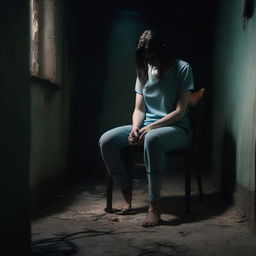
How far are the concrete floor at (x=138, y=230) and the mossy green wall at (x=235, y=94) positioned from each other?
30 centimetres

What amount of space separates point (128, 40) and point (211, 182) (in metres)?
1.79

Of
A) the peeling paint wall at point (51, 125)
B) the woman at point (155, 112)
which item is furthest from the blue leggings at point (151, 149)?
the peeling paint wall at point (51, 125)

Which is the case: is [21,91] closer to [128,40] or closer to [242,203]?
[242,203]

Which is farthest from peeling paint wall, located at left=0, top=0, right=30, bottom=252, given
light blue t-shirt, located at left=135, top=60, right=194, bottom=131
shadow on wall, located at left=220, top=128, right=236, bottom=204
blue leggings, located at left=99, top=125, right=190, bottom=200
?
shadow on wall, located at left=220, top=128, right=236, bottom=204

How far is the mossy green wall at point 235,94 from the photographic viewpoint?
242 centimetres

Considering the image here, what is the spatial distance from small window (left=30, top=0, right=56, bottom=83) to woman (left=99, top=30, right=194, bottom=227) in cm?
102

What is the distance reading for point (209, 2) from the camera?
436 centimetres

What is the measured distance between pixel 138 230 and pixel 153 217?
0.54ft

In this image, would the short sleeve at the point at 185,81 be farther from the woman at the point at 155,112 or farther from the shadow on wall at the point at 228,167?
the shadow on wall at the point at 228,167

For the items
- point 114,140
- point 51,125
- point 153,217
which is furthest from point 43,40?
point 153,217

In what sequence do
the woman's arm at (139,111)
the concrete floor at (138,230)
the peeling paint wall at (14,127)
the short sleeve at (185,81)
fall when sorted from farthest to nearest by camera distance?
the woman's arm at (139,111)
the short sleeve at (185,81)
the concrete floor at (138,230)
the peeling paint wall at (14,127)

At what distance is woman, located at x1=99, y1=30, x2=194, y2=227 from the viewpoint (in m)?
2.56

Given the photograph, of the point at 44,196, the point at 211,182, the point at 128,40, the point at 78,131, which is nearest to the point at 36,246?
the point at 44,196

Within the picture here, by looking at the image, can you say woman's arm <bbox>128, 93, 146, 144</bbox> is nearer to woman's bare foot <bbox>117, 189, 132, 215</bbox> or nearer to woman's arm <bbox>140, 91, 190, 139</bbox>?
woman's arm <bbox>140, 91, 190, 139</bbox>
